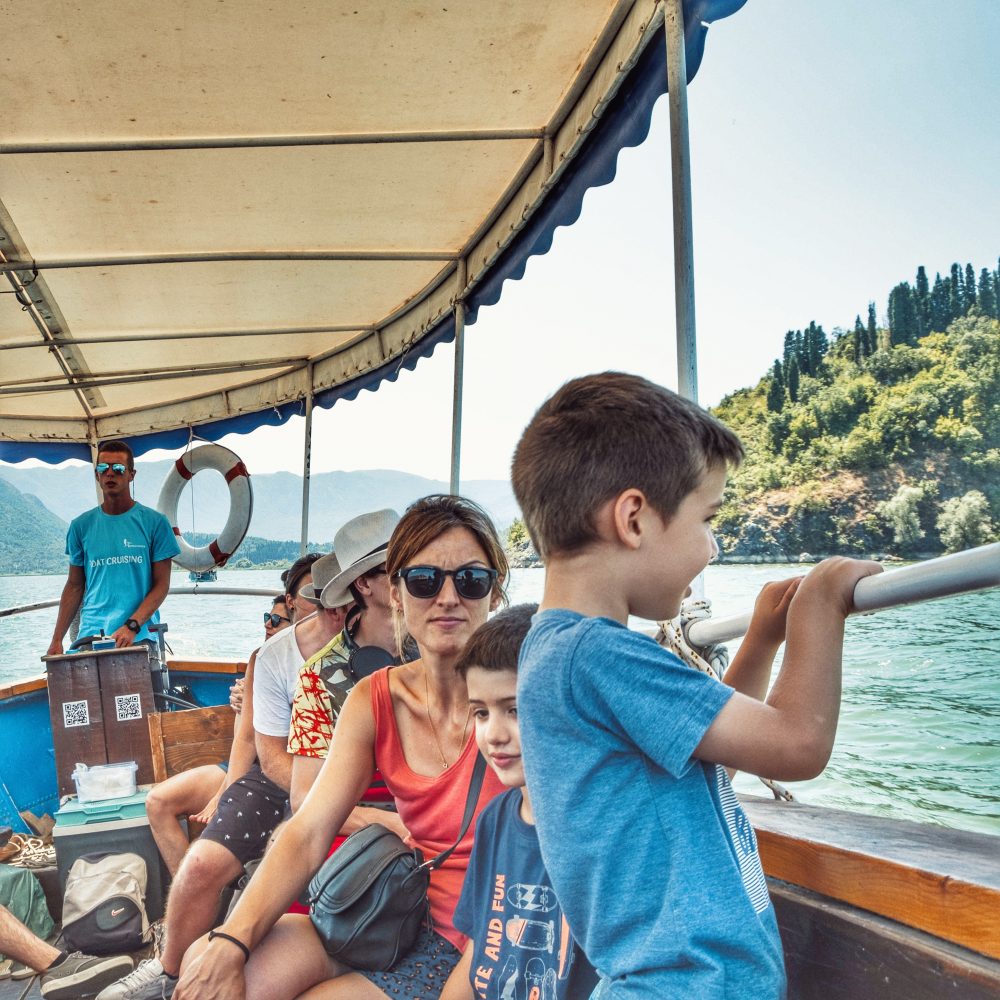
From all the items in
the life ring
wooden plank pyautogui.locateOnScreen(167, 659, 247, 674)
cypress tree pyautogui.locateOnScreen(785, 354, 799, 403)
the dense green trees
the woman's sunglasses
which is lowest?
wooden plank pyautogui.locateOnScreen(167, 659, 247, 674)

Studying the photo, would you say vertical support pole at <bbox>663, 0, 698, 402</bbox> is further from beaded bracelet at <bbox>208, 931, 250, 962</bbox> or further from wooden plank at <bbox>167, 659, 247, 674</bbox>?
wooden plank at <bbox>167, 659, 247, 674</bbox>

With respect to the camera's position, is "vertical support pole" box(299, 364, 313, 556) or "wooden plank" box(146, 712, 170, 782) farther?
"vertical support pole" box(299, 364, 313, 556)

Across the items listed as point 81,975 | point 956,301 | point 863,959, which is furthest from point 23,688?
point 956,301

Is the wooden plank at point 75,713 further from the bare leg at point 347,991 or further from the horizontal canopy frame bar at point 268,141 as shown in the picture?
the bare leg at point 347,991

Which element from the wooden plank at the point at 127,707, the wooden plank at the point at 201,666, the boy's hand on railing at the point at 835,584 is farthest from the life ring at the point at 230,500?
the boy's hand on railing at the point at 835,584

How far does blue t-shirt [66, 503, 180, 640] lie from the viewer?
455 centimetres

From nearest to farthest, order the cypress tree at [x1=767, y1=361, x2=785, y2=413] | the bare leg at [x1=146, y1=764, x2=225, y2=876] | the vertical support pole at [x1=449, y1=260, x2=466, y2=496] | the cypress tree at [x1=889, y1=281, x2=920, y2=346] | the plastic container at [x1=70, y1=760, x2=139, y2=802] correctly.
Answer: the bare leg at [x1=146, y1=764, x2=225, y2=876] → the plastic container at [x1=70, y1=760, x2=139, y2=802] → the vertical support pole at [x1=449, y1=260, x2=466, y2=496] → the cypress tree at [x1=889, y1=281, x2=920, y2=346] → the cypress tree at [x1=767, y1=361, x2=785, y2=413]

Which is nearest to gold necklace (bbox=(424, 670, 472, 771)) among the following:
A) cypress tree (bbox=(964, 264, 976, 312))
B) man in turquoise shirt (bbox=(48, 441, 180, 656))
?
man in turquoise shirt (bbox=(48, 441, 180, 656))

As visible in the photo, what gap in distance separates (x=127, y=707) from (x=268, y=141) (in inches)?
97.2

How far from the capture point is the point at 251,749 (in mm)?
2826

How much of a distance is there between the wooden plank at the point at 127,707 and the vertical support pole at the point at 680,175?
3025 mm

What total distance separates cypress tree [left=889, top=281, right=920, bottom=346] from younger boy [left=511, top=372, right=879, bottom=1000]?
3185 cm

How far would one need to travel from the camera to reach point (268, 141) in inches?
114

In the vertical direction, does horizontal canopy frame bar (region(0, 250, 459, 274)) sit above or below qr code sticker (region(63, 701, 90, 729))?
above
